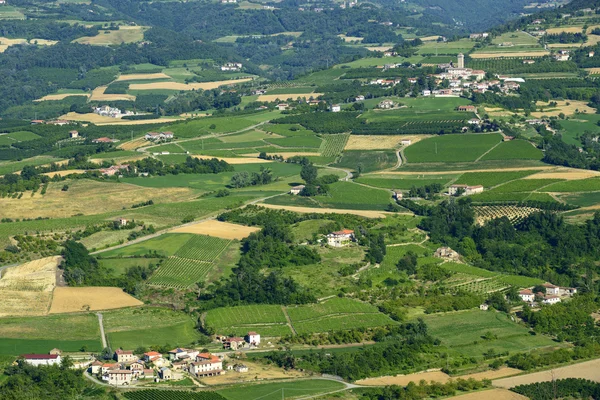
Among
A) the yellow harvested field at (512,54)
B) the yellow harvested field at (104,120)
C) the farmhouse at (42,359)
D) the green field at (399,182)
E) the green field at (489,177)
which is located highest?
the yellow harvested field at (512,54)

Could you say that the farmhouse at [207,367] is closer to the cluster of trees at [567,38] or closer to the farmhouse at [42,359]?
the farmhouse at [42,359]

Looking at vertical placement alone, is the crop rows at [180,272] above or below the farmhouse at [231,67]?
above

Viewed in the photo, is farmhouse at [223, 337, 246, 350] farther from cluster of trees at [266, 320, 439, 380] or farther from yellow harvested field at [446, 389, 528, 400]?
yellow harvested field at [446, 389, 528, 400]

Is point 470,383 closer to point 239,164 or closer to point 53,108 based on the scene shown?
point 239,164

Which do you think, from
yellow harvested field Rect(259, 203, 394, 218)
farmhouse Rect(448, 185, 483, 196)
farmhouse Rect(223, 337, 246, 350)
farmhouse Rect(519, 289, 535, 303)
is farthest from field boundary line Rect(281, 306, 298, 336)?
farmhouse Rect(448, 185, 483, 196)

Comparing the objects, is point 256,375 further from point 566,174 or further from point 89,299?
point 566,174

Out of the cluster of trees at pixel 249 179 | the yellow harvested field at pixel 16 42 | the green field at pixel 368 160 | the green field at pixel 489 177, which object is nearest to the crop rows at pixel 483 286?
the green field at pixel 489 177
